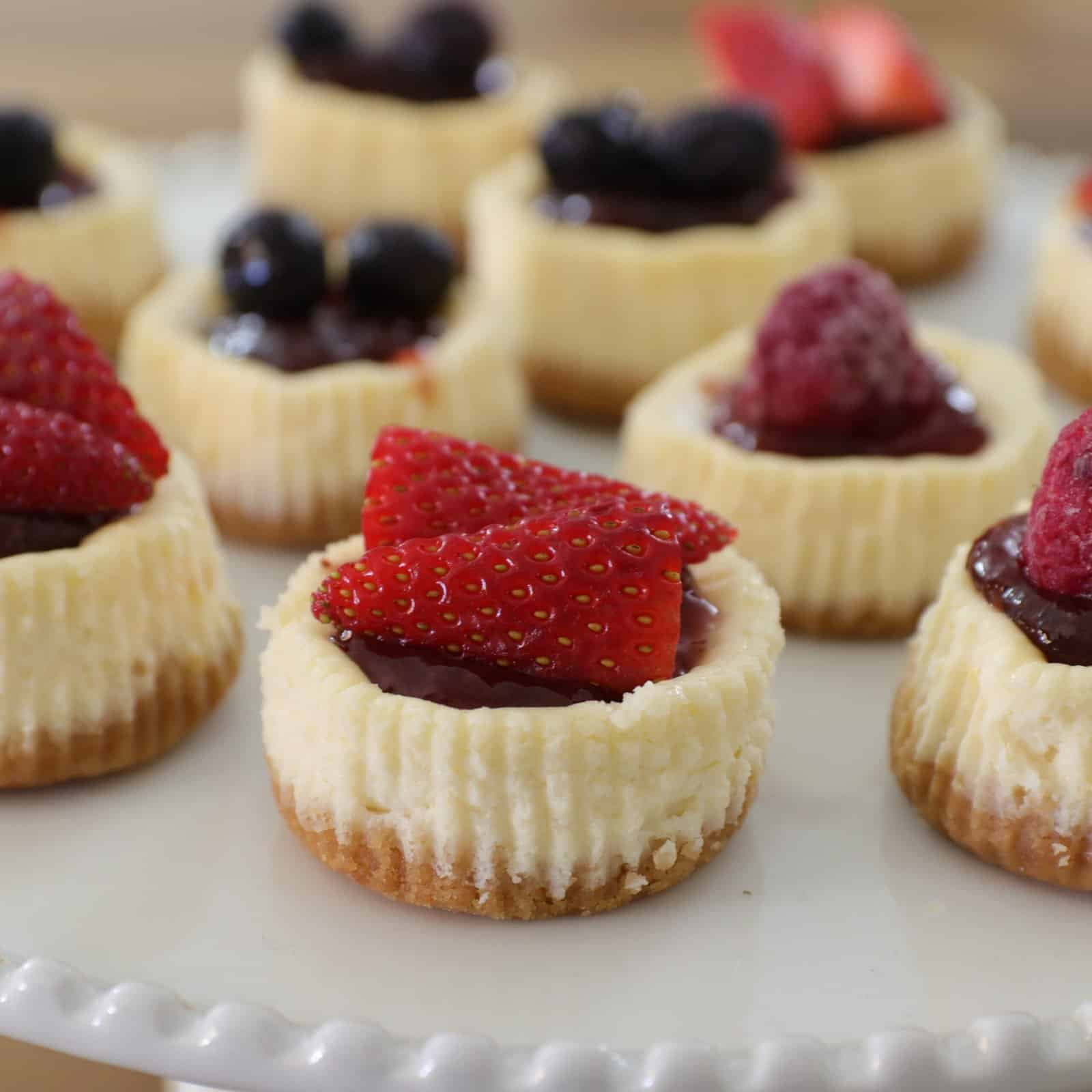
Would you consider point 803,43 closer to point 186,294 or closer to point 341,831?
point 186,294

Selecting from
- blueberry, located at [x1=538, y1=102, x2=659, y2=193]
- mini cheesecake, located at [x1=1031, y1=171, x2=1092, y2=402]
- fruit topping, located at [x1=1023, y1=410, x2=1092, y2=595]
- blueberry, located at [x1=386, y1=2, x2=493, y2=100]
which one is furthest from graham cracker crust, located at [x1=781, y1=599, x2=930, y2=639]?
blueberry, located at [x1=386, y1=2, x2=493, y2=100]

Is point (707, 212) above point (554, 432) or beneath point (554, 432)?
above

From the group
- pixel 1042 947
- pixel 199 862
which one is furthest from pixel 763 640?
pixel 199 862

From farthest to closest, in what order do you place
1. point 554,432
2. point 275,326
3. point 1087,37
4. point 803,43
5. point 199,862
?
point 1087,37 < point 803,43 < point 554,432 < point 275,326 < point 199,862

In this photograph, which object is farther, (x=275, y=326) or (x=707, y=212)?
(x=707, y=212)

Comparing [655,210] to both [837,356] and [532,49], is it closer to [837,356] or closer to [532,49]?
[837,356]

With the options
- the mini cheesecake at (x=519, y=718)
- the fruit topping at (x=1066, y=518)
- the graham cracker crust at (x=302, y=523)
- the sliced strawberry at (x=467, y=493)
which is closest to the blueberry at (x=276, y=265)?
the graham cracker crust at (x=302, y=523)
